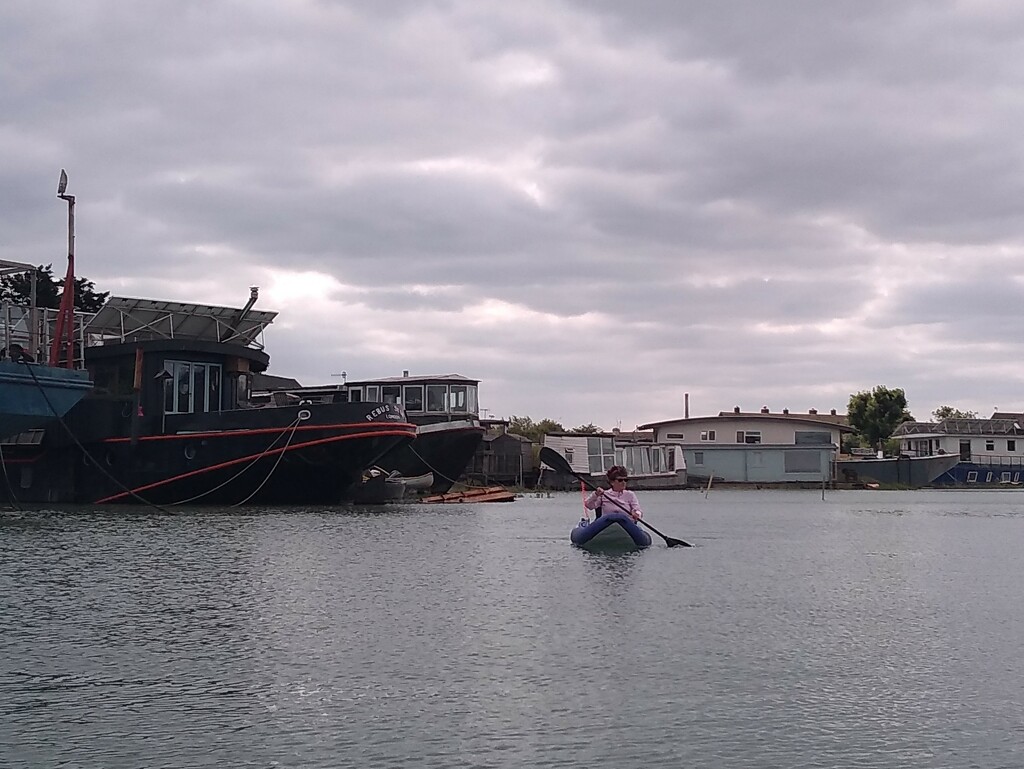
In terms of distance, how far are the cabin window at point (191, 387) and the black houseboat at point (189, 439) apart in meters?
0.04

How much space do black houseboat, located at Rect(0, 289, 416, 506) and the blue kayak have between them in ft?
36.5

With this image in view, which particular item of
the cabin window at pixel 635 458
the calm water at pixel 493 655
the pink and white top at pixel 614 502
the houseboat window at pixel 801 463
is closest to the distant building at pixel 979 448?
the houseboat window at pixel 801 463

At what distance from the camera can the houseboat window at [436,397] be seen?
165 feet

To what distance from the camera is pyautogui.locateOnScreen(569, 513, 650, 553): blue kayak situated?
2600 cm

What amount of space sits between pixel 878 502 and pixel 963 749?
47.6 metres

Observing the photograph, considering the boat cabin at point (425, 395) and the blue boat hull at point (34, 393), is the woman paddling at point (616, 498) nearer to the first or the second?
the blue boat hull at point (34, 393)

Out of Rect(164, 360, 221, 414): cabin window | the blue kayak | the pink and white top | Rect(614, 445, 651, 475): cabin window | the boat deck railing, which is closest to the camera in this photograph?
the blue kayak

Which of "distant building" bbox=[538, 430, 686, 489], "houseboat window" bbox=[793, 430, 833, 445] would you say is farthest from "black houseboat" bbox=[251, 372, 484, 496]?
"houseboat window" bbox=[793, 430, 833, 445]

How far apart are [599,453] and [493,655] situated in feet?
168

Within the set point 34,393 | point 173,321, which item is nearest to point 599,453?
point 173,321

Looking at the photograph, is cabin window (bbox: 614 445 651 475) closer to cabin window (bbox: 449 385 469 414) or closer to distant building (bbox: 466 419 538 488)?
distant building (bbox: 466 419 538 488)

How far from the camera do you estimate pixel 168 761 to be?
935 cm

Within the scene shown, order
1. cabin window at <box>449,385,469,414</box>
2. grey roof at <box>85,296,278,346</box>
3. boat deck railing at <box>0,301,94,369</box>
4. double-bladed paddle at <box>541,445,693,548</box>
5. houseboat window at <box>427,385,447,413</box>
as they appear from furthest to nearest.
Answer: cabin window at <box>449,385,469,414</box>
houseboat window at <box>427,385,447,413</box>
grey roof at <box>85,296,278,346</box>
boat deck railing at <box>0,301,94,369</box>
double-bladed paddle at <box>541,445,693,548</box>

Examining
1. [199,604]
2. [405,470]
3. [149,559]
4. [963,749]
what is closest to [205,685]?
[199,604]
